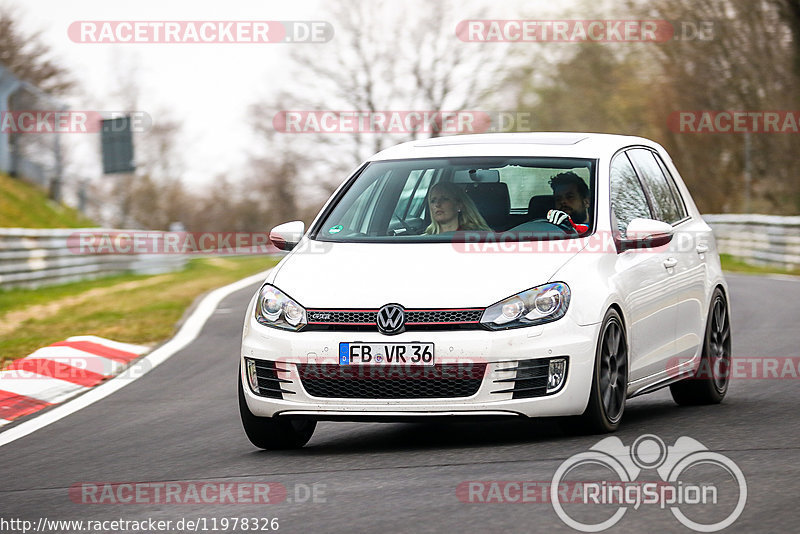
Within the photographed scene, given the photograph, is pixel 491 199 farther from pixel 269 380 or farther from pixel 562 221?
pixel 269 380

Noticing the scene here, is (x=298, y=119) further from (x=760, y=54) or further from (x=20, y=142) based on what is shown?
(x=760, y=54)

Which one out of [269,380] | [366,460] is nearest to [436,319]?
[366,460]

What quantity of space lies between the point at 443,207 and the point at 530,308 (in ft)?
4.07

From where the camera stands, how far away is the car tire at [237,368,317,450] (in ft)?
24.6

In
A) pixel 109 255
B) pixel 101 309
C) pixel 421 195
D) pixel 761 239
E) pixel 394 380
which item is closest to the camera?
pixel 394 380

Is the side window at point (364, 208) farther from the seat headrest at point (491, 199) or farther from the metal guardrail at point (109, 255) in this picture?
the metal guardrail at point (109, 255)

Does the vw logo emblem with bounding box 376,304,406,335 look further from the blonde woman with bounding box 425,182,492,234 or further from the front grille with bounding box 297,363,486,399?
the blonde woman with bounding box 425,182,492,234

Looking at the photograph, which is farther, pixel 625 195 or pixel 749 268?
pixel 749 268

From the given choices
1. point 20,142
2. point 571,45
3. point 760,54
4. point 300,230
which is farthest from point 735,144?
point 300,230

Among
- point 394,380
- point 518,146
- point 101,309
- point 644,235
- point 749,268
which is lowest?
point 749,268

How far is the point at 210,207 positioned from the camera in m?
77.2

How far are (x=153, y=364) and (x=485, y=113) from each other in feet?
Result: 144

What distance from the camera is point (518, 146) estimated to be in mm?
8414

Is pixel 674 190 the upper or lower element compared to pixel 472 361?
upper
